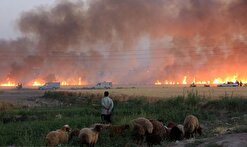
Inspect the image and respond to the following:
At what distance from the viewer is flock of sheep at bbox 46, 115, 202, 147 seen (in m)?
18.9

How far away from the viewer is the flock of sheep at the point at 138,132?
18.9m

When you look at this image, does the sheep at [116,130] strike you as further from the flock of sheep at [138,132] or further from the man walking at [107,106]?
the man walking at [107,106]

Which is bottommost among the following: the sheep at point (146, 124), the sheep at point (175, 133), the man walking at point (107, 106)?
the sheep at point (175, 133)

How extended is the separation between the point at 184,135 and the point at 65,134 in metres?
6.25

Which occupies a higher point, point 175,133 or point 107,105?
point 107,105

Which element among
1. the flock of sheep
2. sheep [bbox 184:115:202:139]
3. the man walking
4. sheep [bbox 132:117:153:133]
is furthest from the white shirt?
sheep [bbox 184:115:202:139]

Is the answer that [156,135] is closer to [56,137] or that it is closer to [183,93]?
[56,137]

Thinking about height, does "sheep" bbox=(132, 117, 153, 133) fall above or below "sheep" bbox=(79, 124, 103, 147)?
above

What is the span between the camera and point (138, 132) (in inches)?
795

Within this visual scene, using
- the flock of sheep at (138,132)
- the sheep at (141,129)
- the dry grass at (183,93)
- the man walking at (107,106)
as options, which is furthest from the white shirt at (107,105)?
the dry grass at (183,93)

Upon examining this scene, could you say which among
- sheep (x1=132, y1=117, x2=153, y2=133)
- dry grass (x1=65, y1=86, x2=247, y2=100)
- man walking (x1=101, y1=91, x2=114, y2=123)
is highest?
dry grass (x1=65, y1=86, x2=247, y2=100)

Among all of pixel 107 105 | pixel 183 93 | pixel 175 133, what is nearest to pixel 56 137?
pixel 175 133

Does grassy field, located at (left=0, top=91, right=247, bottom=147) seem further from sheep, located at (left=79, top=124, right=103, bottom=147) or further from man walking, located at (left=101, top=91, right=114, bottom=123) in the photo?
man walking, located at (left=101, top=91, right=114, bottom=123)

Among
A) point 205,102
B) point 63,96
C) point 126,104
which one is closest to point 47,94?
point 63,96
